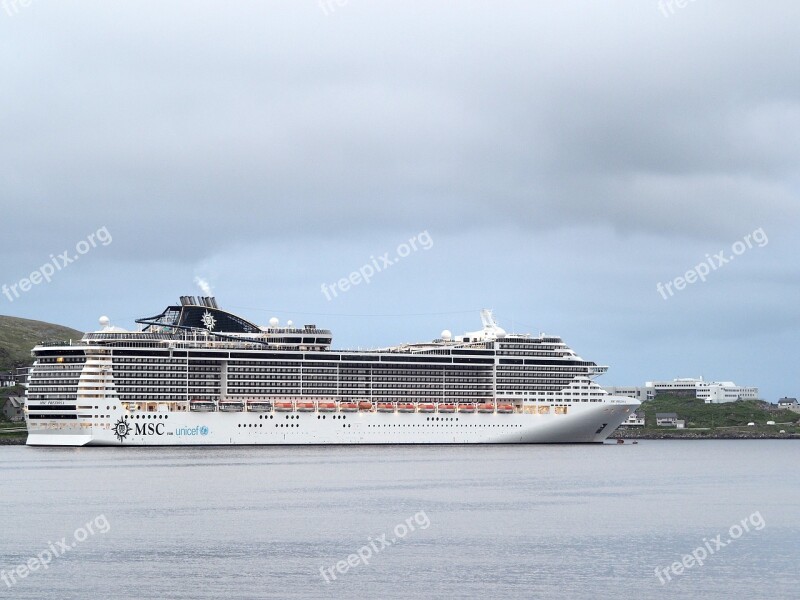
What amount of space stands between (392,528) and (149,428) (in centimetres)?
5624

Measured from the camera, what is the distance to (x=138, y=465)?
268 ft

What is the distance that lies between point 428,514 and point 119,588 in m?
19.5

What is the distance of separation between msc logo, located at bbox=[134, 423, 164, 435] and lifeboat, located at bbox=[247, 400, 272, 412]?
24.6ft

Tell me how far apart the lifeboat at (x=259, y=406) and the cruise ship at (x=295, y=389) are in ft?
0.33

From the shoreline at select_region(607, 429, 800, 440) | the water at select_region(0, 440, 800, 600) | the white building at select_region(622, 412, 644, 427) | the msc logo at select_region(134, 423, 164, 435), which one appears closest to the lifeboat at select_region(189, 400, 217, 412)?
the msc logo at select_region(134, 423, 164, 435)

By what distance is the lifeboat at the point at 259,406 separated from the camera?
105 meters

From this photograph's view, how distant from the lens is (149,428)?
101750 millimetres

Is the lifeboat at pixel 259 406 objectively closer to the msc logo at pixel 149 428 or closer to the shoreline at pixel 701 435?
the msc logo at pixel 149 428

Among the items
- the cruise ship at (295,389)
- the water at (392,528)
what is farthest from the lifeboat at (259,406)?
the water at (392,528)

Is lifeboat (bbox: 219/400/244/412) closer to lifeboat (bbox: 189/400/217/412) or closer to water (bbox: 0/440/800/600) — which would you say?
lifeboat (bbox: 189/400/217/412)

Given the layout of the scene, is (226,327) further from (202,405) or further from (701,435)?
(701,435)

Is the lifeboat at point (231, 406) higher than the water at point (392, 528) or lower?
higher

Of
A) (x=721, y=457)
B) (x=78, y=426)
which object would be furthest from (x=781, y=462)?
(x=78, y=426)

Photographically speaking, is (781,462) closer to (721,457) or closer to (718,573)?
(721,457)
